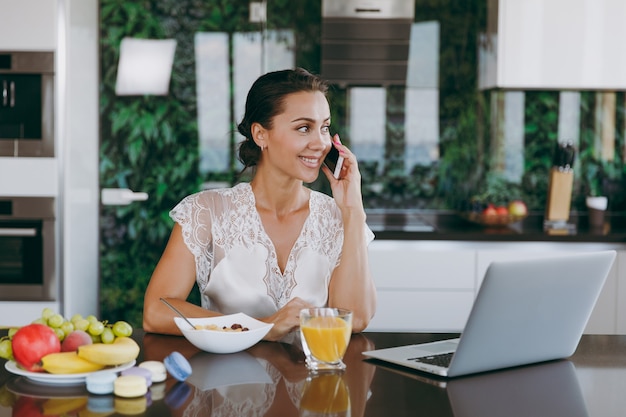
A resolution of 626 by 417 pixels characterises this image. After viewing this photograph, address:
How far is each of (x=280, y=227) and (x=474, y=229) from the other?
1.63 meters

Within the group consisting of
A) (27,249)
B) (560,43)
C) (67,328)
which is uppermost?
(560,43)

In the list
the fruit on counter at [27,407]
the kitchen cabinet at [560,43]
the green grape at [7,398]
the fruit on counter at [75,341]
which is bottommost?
the green grape at [7,398]

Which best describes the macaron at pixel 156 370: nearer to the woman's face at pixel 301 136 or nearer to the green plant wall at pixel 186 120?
the woman's face at pixel 301 136

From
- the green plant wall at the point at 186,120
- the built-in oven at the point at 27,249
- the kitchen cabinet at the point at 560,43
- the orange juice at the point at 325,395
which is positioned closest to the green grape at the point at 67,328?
the orange juice at the point at 325,395

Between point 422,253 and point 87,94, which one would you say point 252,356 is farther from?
point 87,94

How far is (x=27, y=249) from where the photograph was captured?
3.64 m

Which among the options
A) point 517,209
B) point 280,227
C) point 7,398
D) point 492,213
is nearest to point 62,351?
point 7,398

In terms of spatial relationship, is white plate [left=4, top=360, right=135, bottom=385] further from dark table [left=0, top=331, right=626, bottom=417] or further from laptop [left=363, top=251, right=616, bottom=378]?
laptop [left=363, top=251, right=616, bottom=378]

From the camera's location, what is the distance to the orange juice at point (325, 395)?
4.72 feet

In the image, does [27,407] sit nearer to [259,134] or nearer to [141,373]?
[141,373]

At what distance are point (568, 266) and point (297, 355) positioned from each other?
58cm

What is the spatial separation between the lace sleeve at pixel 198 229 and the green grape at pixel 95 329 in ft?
2.16

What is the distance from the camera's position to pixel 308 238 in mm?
2480

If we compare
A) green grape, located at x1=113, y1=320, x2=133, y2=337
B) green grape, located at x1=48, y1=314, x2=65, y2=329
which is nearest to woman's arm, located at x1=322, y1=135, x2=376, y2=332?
green grape, located at x1=113, y1=320, x2=133, y2=337
